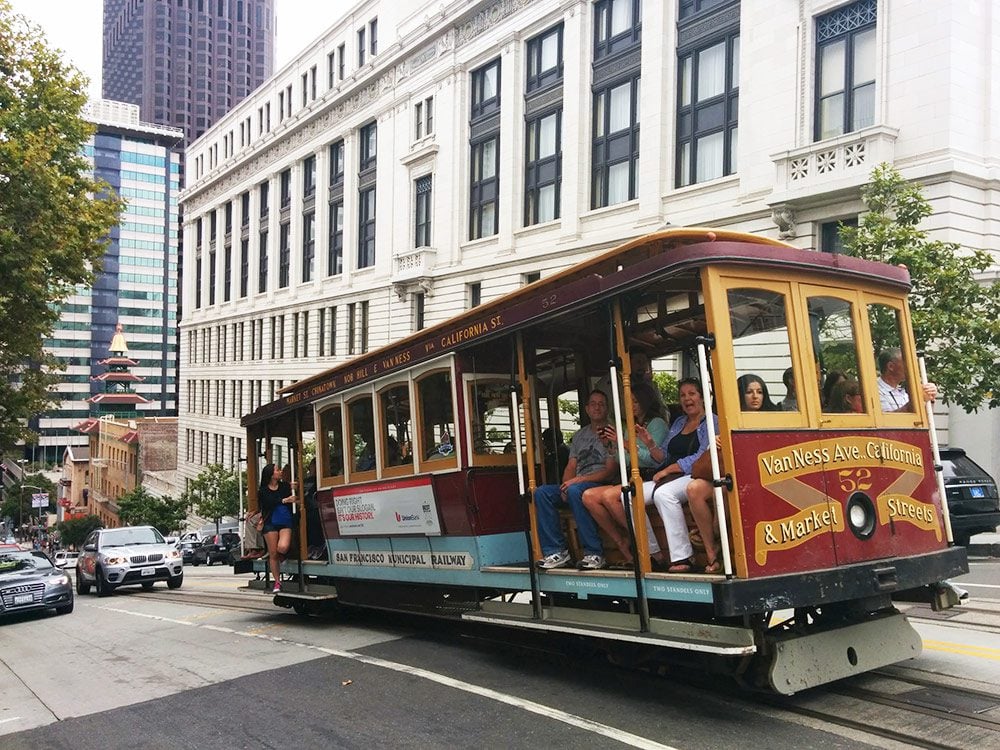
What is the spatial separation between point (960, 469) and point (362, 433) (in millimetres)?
10227

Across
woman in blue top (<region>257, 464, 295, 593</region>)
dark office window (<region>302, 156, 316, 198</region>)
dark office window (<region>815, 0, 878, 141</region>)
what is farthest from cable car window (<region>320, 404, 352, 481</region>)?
dark office window (<region>302, 156, 316, 198</region>)

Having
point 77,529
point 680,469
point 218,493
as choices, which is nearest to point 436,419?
point 680,469

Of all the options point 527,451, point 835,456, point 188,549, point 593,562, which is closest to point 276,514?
Answer: point 527,451

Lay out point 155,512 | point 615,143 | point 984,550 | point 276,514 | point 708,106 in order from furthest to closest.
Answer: point 155,512 → point 615,143 → point 708,106 → point 984,550 → point 276,514

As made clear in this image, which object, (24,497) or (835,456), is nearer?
(835,456)

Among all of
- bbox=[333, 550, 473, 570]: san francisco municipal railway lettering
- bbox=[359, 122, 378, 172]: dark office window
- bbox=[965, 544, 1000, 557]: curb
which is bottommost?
bbox=[965, 544, 1000, 557]: curb

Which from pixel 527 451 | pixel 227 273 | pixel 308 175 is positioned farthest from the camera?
pixel 227 273

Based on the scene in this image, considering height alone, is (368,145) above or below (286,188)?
below

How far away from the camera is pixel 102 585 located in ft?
68.8

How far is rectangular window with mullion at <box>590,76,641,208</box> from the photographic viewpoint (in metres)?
29.5

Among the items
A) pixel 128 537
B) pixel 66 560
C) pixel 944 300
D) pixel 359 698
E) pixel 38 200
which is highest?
pixel 38 200

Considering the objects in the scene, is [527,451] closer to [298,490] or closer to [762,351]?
[762,351]

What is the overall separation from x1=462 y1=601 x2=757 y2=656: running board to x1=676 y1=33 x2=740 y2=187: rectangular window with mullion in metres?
20.8

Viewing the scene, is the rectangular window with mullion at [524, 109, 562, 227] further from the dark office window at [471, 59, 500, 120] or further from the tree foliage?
the tree foliage
